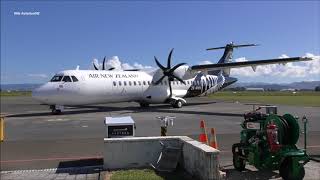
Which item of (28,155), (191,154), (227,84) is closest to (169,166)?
(191,154)

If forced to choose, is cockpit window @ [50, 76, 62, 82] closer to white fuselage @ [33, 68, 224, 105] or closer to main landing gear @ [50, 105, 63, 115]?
white fuselage @ [33, 68, 224, 105]

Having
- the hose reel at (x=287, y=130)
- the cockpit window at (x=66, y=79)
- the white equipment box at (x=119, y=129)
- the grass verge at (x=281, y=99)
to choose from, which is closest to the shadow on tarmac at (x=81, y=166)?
the white equipment box at (x=119, y=129)

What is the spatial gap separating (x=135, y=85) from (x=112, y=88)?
7.82ft

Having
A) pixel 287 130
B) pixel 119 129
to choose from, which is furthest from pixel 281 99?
pixel 287 130

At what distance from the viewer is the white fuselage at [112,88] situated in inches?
969

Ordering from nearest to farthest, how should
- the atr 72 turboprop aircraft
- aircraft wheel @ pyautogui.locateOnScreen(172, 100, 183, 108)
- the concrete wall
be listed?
the concrete wall < the atr 72 turboprop aircraft < aircraft wheel @ pyautogui.locateOnScreen(172, 100, 183, 108)

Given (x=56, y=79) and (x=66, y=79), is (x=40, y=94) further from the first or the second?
(x=66, y=79)

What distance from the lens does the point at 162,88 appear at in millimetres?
31438

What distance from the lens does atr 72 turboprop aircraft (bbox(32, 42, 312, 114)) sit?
2486 centimetres

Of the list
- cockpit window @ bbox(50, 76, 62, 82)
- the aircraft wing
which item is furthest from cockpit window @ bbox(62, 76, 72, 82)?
the aircraft wing

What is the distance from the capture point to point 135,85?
96.8ft

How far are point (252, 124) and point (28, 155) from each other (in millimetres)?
6057

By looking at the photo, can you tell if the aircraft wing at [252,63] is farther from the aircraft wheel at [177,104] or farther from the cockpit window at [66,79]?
the cockpit window at [66,79]

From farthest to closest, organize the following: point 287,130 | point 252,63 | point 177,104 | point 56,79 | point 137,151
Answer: point 177,104 → point 252,63 → point 56,79 → point 137,151 → point 287,130
